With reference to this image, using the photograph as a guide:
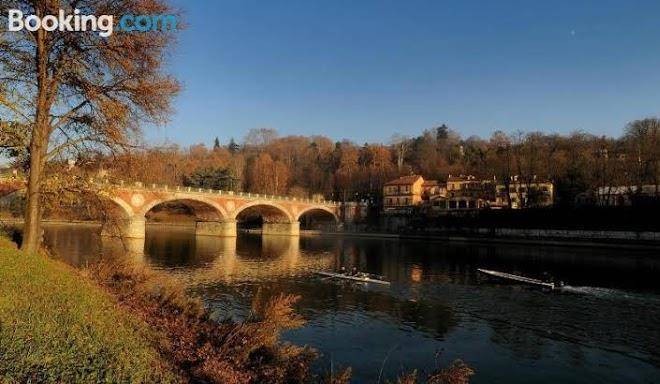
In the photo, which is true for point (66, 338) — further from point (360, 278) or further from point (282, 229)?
point (282, 229)

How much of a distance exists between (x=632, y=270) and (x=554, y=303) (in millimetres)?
20210

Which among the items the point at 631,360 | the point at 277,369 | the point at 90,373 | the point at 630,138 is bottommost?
the point at 631,360

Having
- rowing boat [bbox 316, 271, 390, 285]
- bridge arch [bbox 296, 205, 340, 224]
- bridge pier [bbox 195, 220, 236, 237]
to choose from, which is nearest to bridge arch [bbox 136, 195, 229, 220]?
bridge pier [bbox 195, 220, 236, 237]

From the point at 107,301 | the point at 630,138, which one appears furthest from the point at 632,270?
the point at 630,138

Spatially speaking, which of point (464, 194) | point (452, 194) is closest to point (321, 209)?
point (452, 194)

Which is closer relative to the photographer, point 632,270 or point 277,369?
point 277,369

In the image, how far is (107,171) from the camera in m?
17.9

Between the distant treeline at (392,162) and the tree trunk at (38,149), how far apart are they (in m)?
1.49

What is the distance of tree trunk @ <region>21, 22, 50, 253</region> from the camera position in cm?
1588

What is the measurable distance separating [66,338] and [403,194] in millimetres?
103750

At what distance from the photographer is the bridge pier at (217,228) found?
8325 centimetres

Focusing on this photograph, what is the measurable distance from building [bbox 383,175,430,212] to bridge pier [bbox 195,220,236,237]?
1544 inches

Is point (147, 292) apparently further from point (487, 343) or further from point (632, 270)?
point (632, 270)

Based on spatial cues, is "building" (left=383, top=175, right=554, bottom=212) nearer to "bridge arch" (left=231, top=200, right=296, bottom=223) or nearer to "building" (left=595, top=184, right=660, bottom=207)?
"building" (left=595, top=184, right=660, bottom=207)
